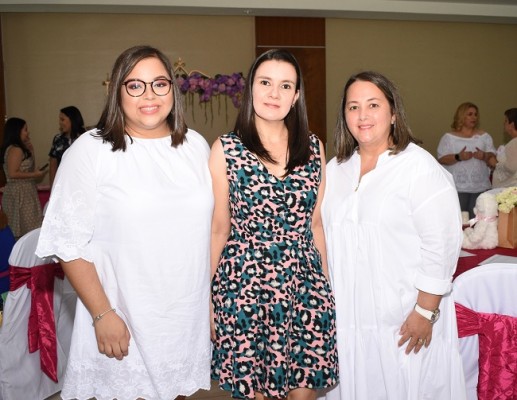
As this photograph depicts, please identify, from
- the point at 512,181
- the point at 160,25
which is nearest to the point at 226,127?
the point at 160,25

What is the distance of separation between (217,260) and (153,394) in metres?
0.48

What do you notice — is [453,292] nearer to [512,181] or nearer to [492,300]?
[492,300]

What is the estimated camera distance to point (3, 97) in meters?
7.44

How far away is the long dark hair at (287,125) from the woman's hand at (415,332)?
65 centimetres

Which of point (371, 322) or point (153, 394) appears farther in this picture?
point (371, 322)

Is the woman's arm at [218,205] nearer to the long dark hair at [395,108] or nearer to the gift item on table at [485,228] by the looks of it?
the long dark hair at [395,108]

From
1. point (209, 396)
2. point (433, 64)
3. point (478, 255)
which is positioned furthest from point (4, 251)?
point (433, 64)

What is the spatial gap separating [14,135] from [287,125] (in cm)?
419

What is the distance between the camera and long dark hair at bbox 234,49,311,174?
1.81m

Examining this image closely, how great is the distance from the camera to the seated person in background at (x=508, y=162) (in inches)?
177

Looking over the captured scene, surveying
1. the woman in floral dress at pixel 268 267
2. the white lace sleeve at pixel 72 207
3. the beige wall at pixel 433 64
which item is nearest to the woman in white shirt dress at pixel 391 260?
the woman in floral dress at pixel 268 267

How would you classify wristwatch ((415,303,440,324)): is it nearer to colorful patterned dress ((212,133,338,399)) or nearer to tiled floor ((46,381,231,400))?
colorful patterned dress ((212,133,338,399))

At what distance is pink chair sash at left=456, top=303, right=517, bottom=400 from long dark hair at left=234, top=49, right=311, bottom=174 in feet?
2.46

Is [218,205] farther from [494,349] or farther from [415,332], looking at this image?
[494,349]
